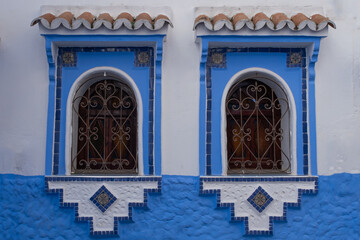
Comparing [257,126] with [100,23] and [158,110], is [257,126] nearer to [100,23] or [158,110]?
[158,110]

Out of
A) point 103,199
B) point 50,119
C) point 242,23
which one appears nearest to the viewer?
point 242,23

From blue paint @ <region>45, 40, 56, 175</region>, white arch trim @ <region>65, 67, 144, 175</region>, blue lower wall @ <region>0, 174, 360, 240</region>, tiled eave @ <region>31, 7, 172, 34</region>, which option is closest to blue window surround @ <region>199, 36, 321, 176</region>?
blue lower wall @ <region>0, 174, 360, 240</region>

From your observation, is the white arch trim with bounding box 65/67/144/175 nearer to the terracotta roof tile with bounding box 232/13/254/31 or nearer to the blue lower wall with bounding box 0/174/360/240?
the blue lower wall with bounding box 0/174/360/240

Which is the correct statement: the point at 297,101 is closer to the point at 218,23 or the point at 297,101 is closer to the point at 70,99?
the point at 218,23

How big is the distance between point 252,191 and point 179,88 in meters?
1.35

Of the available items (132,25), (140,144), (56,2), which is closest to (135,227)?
(140,144)

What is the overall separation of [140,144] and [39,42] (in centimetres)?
160

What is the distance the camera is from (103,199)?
13.8 ft

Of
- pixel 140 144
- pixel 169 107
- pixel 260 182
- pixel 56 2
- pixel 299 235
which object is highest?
pixel 56 2

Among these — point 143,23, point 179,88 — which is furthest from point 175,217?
point 143,23

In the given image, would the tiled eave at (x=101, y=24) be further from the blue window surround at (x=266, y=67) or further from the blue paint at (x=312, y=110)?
the blue paint at (x=312, y=110)

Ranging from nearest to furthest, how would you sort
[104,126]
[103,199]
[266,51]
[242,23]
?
[242,23] → [103,199] → [266,51] → [104,126]

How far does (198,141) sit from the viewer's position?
432cm

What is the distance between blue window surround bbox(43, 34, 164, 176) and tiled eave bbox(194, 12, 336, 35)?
503mm
